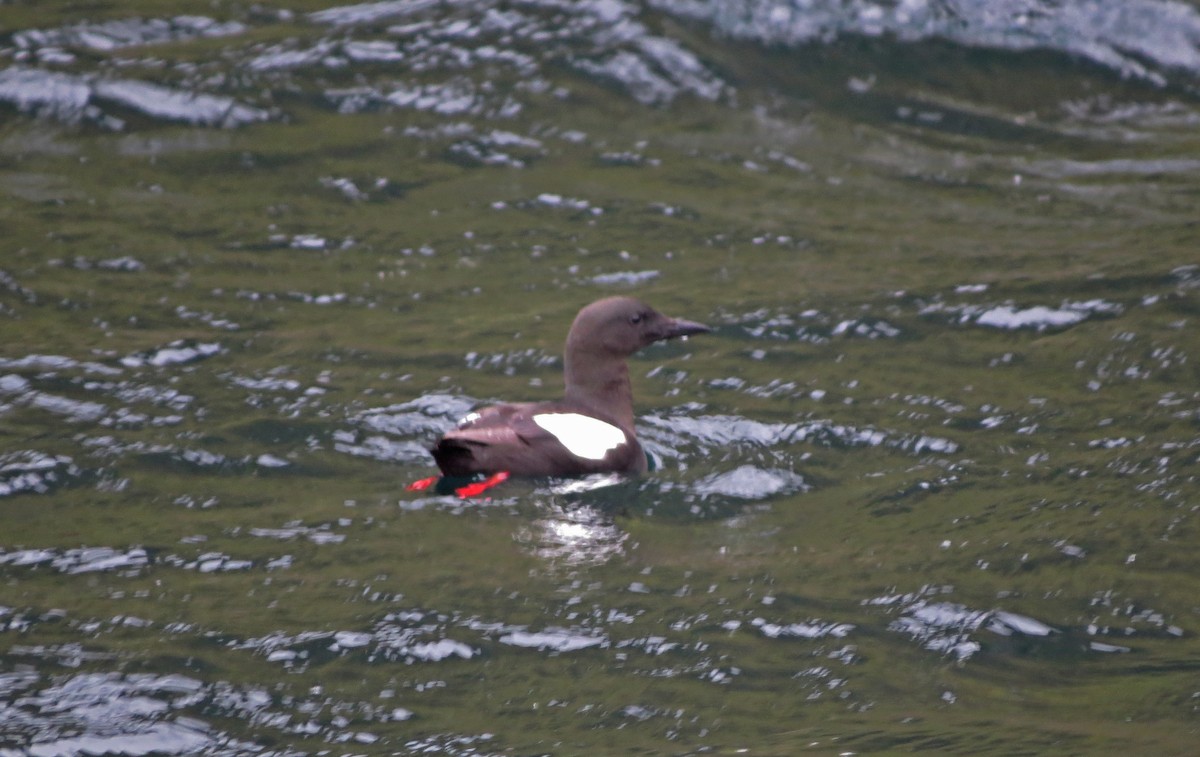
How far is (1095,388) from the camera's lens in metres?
7.80

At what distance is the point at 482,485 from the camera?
6.73 metres

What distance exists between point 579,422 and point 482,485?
631mm

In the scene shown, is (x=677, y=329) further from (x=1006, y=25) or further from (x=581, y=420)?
(x=1006, y=25)

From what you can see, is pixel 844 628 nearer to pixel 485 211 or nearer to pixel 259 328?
pixel 259 328

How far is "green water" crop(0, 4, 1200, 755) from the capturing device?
5.02m

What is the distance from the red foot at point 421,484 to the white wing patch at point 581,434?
55 centimetres

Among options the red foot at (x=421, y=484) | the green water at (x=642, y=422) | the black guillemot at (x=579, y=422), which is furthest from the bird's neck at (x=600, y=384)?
the red foot at (x=421, y=484)

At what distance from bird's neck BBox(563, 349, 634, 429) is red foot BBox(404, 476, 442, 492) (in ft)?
2.96

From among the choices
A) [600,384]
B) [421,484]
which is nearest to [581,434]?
[600,384]

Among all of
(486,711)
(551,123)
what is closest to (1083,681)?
(486,711)

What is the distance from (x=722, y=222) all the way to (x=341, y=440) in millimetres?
4570

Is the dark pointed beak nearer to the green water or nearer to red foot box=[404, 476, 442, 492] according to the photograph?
the green water

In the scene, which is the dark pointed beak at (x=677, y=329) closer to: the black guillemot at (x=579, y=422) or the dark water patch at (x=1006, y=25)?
the black guillemot at (x=579, y=422)

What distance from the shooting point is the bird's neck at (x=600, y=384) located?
734cm
